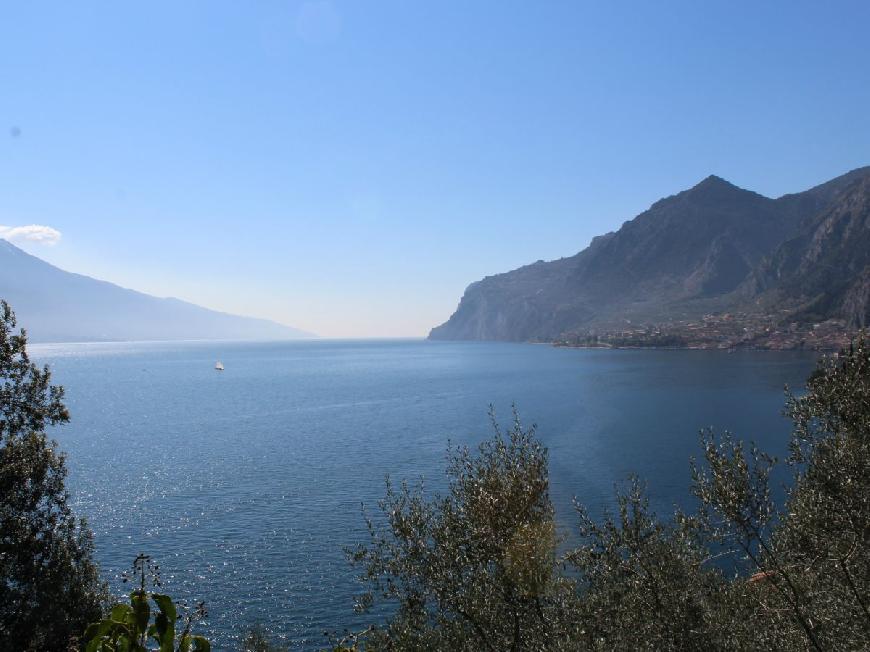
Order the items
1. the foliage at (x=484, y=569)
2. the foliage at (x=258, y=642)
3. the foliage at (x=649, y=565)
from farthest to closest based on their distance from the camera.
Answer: the foliage at (x=258, y=642) → the foliage at (x=484, y=569) → the foliage at (x=649, y=565)

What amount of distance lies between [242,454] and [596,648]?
89.6 meters

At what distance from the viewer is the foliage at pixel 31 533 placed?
85.8 ft

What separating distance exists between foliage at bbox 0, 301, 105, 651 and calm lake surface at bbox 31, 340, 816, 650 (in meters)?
15.8

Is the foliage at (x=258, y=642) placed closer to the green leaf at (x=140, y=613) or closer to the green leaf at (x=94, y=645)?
the green leaf at (x=140, y=613)

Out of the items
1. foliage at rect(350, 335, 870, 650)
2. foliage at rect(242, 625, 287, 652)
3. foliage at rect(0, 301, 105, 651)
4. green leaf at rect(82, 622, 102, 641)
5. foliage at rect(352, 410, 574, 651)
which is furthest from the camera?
foliage at rect(242, 625, 287, 652)

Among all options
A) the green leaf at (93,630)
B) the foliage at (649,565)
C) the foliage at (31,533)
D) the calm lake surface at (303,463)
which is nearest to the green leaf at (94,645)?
the green leaf at (93,630)

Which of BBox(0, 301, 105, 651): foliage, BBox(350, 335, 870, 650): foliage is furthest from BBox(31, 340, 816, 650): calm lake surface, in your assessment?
BBox(350, 335, 870, 650): foliage

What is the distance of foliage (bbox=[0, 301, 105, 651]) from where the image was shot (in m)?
26.1

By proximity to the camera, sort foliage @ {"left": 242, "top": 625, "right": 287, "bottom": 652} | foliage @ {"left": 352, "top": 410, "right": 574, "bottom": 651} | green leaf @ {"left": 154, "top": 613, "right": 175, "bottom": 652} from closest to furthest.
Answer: green leaf @ {"left": 154, "top": 613, "right": 175, "bottom": 652}, foliage @ {"left": 352, "top": 410, "right": 574, "bottom": 651}, foliage @ {"left": 242, "top": 625, "right": 287, "bottom": 652}

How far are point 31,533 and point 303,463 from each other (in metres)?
65.1

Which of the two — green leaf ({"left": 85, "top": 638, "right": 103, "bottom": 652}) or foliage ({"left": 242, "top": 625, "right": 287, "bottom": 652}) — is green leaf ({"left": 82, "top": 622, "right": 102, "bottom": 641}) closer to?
green leaf ({"left": 85, "top": 638, "right": 103, "bottom": 652})

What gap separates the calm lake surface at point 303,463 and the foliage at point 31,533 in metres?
15.8

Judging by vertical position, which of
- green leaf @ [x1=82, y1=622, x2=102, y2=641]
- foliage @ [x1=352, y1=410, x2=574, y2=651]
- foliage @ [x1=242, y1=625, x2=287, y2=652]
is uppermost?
green leaf @ [x1=82, y1=622, x2=102, y2=641]

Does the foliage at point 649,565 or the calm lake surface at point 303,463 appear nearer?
the foliage at point 649,565
